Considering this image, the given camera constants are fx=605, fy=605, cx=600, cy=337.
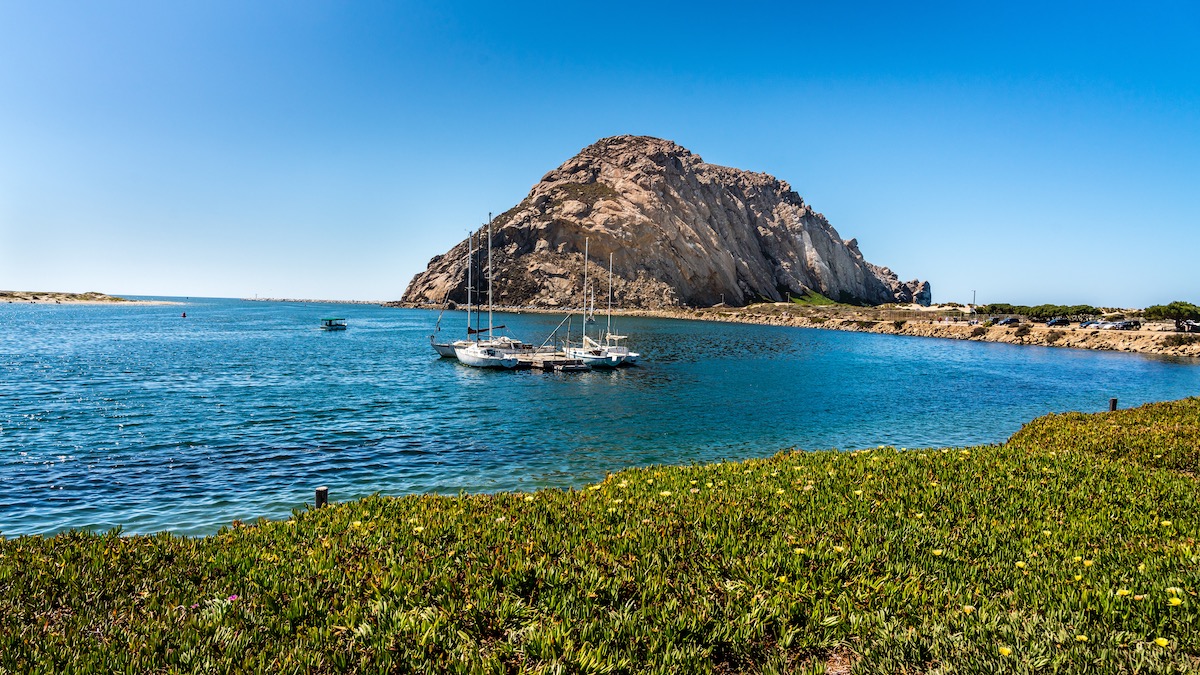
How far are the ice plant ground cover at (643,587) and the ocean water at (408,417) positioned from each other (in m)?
8.08

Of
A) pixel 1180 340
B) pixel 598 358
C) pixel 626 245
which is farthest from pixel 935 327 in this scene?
pixel 598 358

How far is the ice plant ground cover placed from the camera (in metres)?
5.39

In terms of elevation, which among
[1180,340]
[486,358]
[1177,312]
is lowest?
[486,358]

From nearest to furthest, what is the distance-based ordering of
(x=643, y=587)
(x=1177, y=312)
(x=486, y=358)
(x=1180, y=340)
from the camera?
(x=643, y=587) → (x=486, y=358) → (x=1180, y=340) → (x=1177, y=312)

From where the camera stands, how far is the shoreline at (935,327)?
7738 cm

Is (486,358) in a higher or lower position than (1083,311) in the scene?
lower

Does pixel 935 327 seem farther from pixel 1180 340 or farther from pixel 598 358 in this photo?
pixel 598 358

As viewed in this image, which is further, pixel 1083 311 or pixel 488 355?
pixel 1083 311

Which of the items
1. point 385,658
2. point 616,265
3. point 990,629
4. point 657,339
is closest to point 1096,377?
point 657,339

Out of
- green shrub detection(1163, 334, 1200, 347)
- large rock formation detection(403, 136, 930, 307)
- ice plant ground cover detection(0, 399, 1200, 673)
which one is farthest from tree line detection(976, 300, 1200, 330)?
ice plant ground cover detection(0, 399, 1200, 673)

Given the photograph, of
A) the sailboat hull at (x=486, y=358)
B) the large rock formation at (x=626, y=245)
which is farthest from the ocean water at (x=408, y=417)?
the large rock formation at (x=626, y=245)

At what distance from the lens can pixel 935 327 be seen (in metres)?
109

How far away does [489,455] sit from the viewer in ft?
72.1

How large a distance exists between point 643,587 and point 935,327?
119 meters
